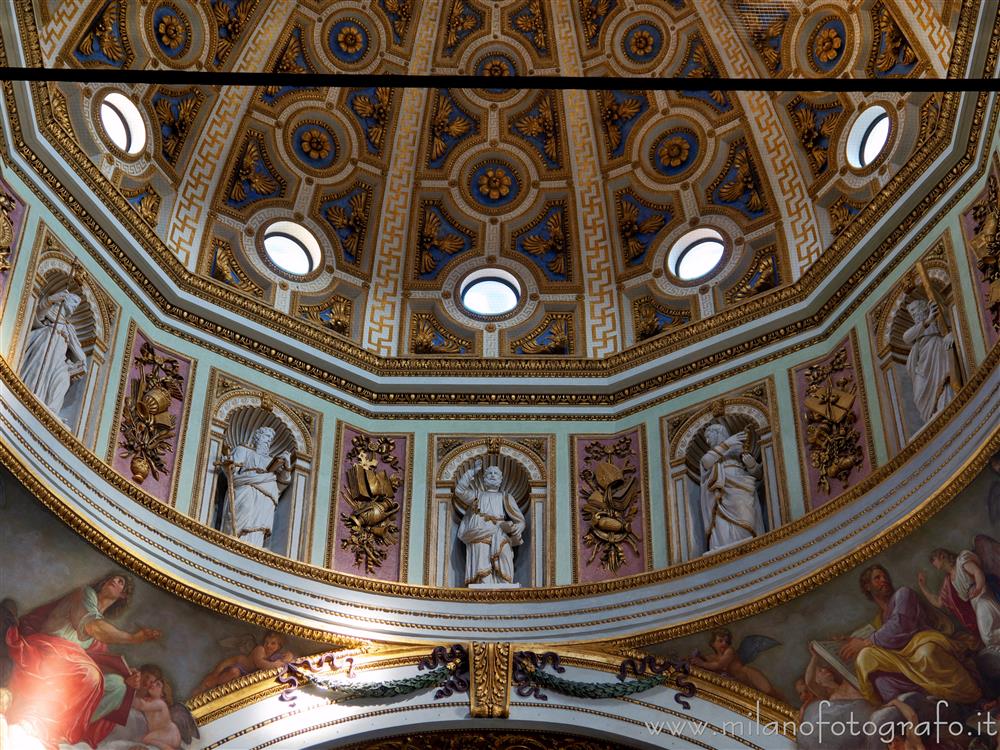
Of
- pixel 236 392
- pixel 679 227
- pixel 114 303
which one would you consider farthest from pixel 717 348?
pixel 114 303

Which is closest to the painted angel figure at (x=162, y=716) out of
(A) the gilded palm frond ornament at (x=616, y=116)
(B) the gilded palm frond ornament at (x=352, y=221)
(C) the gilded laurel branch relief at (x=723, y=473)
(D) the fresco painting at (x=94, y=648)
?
(D) the fresco painting at (x=94, y=648)

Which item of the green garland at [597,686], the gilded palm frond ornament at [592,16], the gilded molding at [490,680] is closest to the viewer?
the gilded molding at [490,680]

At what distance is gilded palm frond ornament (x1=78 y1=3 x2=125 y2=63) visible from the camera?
69.8 feet

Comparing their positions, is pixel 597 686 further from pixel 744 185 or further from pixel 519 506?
pixel 744 185

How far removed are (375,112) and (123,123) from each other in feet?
14.8

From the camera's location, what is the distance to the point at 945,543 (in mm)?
16906

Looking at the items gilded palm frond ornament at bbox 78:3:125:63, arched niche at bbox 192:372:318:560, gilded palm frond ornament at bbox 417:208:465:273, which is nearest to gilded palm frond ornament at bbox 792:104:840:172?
gilded palm frond ornament at bbox 417:208:465:273

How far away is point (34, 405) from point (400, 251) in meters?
8.08

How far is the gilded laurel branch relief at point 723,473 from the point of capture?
64.4 ft

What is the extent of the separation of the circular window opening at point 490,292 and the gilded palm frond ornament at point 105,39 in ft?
20.9

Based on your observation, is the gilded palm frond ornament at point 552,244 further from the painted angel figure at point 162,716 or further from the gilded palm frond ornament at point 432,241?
the painted angel figure at point 162,716

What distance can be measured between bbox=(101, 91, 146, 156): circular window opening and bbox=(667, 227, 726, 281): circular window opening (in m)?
8.34

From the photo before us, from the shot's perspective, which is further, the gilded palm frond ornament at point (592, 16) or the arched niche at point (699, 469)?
the gilded palm frond ornament at point (592, 16)

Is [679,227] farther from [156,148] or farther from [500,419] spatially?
[156,148]
